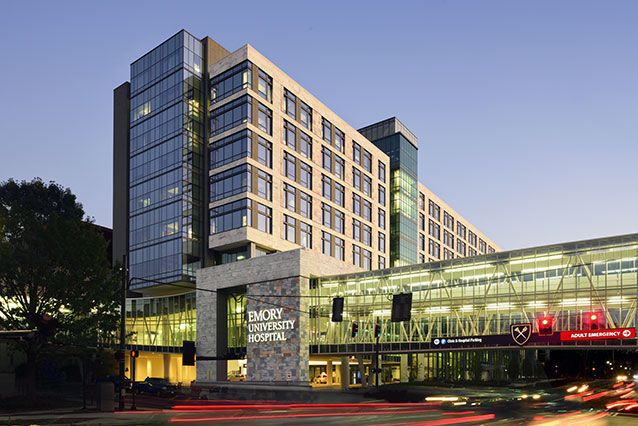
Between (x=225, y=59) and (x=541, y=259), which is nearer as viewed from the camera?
(x=541, y=259)

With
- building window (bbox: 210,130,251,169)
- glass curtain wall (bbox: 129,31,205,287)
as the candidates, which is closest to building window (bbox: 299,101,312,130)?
building window (bbox: 210,130,251,169)

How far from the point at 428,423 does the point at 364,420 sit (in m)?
5.01

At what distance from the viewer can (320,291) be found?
6981cm

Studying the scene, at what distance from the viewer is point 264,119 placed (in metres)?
83.8

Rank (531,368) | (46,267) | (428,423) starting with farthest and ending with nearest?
(531,368) → (46,267) → (428,423)

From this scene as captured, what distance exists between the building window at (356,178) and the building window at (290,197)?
16.1 m

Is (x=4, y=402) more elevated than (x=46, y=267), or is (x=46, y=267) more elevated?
(x=46, y=267)

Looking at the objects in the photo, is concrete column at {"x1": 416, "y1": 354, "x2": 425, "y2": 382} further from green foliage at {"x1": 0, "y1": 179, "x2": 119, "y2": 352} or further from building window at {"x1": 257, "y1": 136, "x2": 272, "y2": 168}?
green foliage at {"x1": 0, "y1": 179, "x2": 119, "y2": 352}

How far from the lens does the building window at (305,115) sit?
91000 mm

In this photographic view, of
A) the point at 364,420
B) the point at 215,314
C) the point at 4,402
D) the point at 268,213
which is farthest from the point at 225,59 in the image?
the point at 364,420

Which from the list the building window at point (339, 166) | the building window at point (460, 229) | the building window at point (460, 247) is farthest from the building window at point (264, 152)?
the building window at point (460, 229)

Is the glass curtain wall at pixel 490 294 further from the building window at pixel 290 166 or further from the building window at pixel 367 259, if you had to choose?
the building window at pixel 367 259

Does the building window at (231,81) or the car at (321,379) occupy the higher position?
the building window at (231,81)

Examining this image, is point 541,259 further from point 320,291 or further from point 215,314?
point 215,314
